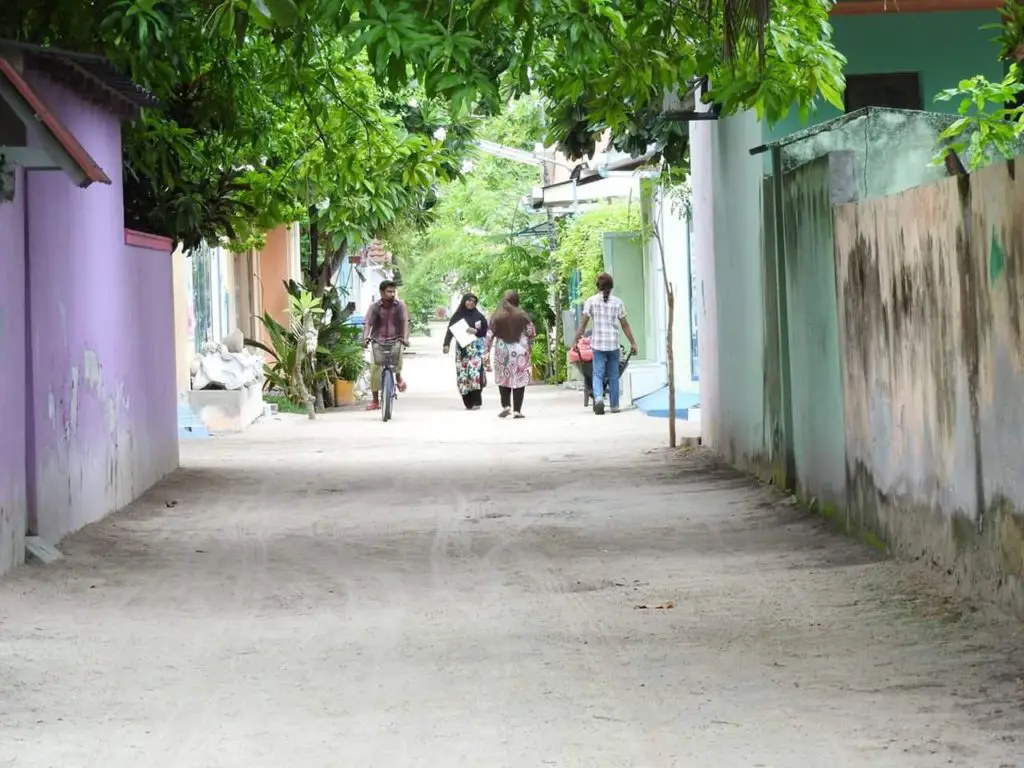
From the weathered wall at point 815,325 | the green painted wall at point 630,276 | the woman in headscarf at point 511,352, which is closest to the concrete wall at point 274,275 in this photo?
the green painted wall at point 630,276

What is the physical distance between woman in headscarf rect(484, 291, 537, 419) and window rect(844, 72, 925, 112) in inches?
341

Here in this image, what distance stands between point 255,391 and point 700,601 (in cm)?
1596

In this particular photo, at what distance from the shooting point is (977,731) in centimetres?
584

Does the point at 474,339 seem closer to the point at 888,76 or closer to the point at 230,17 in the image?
the point at 888,76

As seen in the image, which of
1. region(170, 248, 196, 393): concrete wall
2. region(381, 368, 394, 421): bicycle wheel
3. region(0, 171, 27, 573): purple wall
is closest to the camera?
region(0, 171, 27, 573): purple wall

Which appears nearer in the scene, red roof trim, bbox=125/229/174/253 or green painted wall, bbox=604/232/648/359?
red roof trim, bbox=125/229/174/253

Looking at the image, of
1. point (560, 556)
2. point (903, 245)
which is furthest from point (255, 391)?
point (903, 245)

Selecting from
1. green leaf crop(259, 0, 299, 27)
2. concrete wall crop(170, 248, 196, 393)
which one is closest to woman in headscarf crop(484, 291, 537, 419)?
concrete wall crop(170, 248, 196, 393)

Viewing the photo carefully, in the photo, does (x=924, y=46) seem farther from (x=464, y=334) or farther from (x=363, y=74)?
(x=464, y=334)

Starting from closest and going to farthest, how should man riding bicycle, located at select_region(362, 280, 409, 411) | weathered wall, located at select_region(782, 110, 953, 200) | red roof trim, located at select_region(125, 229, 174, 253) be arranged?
weathered wall, located at select_region(782, 110, 953, 200) < red roof trim, located at select_region(125, 229, 174, 253) < man riding bicycle, located at select_region(362, 280, 409, 411)

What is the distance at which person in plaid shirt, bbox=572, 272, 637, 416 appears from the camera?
2309 cm

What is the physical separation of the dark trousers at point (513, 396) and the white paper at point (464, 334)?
5.90 feet

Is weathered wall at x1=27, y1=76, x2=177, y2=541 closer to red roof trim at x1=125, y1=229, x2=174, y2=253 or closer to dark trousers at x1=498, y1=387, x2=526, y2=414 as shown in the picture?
red roof trim at x1=125, y1=229, x2=174, y2=253

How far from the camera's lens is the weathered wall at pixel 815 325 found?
11078 millimetres
